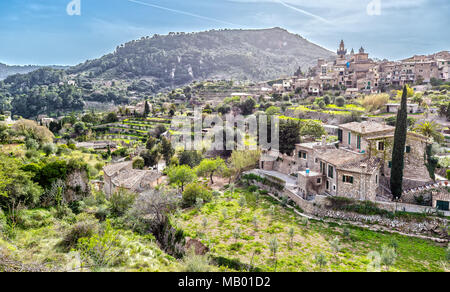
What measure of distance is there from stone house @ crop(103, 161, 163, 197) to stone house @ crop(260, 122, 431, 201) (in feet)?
37.9

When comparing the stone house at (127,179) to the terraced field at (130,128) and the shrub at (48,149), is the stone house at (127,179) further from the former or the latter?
the terraced field at (130,128)

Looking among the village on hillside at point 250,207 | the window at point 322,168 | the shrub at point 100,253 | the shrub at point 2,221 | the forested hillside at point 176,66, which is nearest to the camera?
the shrub at point 100,253

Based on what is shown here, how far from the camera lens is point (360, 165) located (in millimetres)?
17484

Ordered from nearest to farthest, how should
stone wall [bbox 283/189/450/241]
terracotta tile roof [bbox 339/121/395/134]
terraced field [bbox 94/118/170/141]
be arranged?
stone wall [bbox 283/189/450/241], terracotta tile roof [bbox 339/121/395/134], terraced field [bbox 94/118/170/141]

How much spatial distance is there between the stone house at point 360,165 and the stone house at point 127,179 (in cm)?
1156

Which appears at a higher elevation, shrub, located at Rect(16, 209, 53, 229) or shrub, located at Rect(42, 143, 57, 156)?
shrub, located at Rect(42, 143, 57, 156)

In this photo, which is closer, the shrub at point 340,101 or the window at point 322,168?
the window at point 322,168

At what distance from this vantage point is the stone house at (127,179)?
830 inches

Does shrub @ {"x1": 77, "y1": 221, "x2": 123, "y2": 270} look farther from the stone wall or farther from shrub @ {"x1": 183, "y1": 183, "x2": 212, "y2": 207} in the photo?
the stone wall

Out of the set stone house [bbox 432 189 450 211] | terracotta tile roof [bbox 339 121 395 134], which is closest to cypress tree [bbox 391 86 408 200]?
stone house [bbox 432 189 450 211]

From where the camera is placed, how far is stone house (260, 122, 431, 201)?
17.5 meters

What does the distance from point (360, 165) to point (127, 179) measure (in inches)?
655

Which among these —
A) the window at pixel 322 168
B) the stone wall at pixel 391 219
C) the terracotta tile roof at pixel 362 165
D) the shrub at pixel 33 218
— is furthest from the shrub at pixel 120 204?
the terracotta tile roof at pixel 362 165
